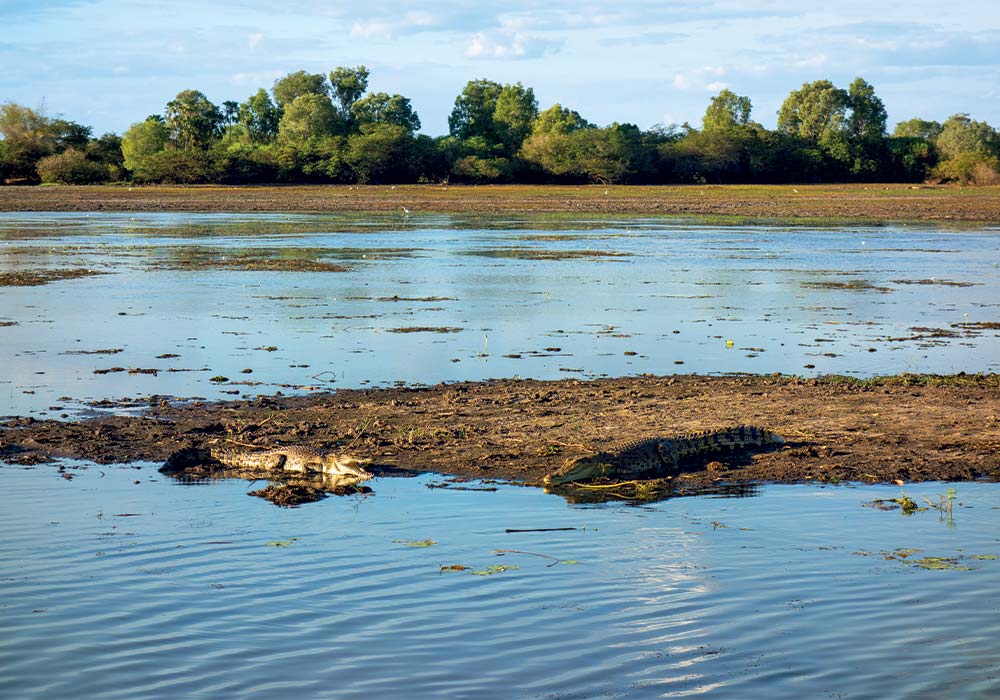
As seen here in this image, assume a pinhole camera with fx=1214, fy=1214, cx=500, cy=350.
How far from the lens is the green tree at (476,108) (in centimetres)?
14625

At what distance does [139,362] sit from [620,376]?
6.48 metres

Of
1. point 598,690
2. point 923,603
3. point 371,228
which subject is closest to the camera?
point 598,690

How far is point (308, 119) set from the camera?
132250mm

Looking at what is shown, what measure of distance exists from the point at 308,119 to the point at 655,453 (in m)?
127

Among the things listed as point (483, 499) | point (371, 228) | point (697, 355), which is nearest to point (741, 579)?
point (483, 499)

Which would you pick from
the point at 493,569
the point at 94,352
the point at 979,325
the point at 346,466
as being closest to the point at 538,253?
the point at 979,325

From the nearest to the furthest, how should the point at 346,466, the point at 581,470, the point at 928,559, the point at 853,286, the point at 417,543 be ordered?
1. the point at 928,559
2. the point at 417,543
3. the point at 581,470
4. the point at 346,466
5. the point at 853,286

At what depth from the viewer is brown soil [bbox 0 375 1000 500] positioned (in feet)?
35.2

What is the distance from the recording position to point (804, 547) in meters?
8.34

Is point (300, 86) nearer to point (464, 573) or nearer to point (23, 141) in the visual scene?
point (23, 141)

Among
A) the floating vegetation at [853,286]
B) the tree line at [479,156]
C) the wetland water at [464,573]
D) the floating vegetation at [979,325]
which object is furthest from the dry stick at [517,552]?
the tree line at [479,156]

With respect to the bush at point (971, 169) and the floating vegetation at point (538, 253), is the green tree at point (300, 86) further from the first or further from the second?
the floating vegetation at point (538, 253)

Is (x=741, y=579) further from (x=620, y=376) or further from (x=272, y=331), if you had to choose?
(x=272, y=331)

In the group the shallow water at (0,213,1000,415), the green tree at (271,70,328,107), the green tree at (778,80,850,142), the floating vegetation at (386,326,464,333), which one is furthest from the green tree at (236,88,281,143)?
the floating vegetation at (386,326,464,333)
